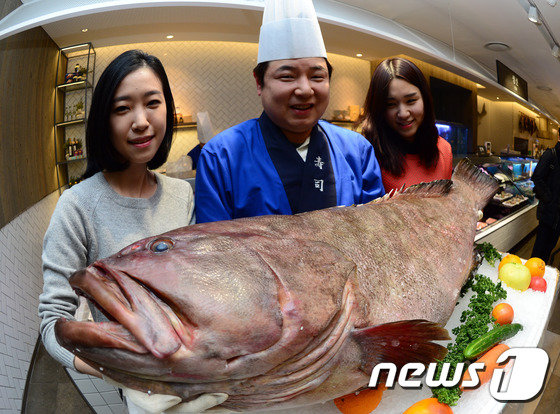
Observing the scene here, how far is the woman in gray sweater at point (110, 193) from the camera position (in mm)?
1155

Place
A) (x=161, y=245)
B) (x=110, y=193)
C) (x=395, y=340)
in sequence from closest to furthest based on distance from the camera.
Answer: (x=161, y=245)
(x=395, y=340)
(x=110, y=193)

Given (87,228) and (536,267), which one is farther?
(536,267)

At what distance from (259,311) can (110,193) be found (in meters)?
0.92

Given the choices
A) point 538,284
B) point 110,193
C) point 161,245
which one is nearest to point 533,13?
point 538,284

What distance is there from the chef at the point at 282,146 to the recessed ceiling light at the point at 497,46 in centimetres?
678

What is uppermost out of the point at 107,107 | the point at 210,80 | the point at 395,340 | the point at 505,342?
the point at 210,80

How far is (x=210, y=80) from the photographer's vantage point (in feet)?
13.0

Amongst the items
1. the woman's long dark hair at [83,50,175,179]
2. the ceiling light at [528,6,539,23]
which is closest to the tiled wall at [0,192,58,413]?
the woman's long dark hair at [83,50,175,179]

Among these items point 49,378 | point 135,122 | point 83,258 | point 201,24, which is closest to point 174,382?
point 83,258

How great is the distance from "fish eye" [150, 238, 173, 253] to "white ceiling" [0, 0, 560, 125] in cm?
242

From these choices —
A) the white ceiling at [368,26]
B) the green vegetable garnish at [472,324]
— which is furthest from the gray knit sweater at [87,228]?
the white ceiling at [368,26]

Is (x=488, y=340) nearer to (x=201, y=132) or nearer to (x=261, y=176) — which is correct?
(x=261, y=176)

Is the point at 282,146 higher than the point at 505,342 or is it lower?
higher

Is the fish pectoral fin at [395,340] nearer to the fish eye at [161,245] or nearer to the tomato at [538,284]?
the fish eye at [161,245]
